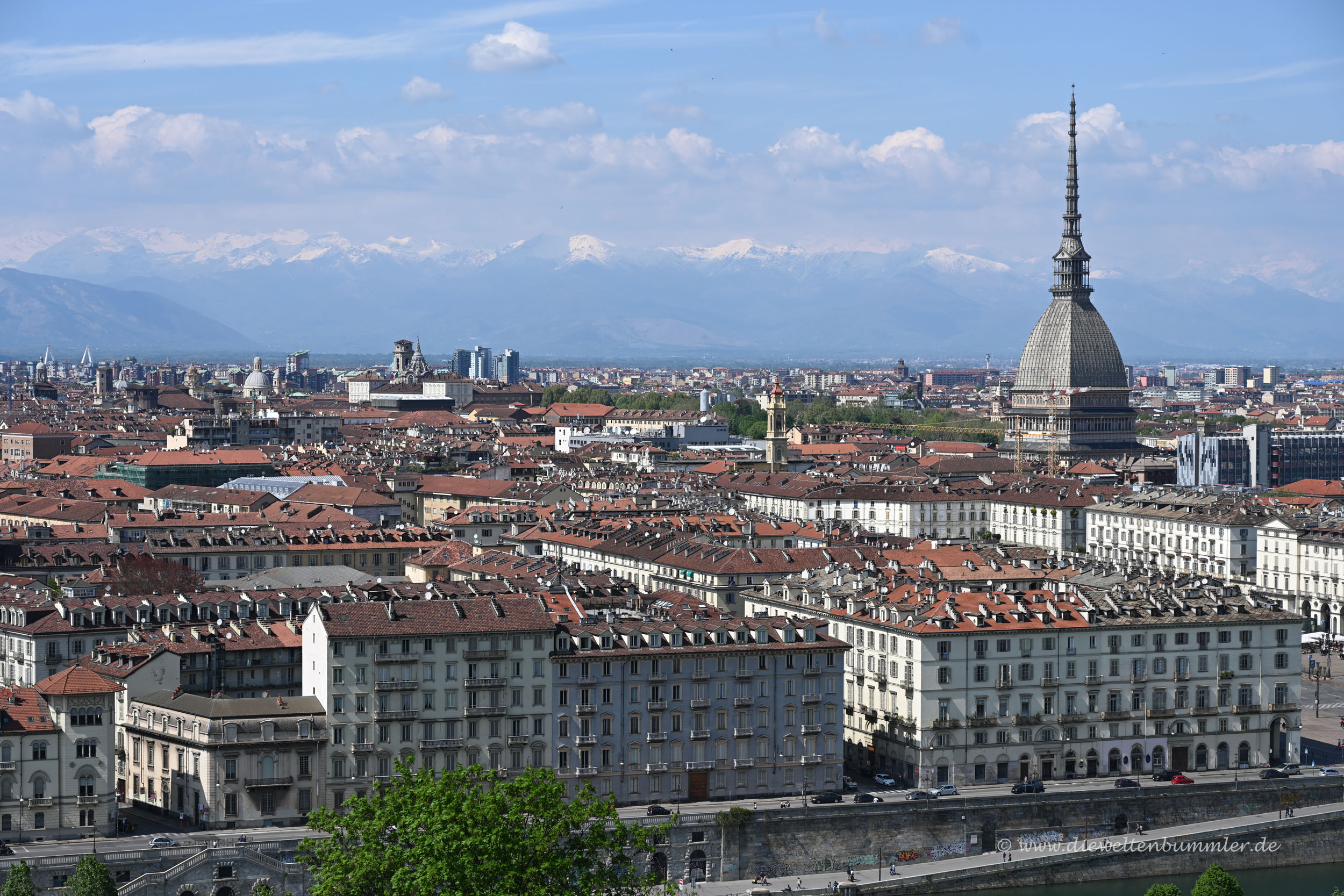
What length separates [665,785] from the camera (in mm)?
55125

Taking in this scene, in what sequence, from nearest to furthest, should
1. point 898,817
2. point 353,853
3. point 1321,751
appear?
point 353,853 → point 898,817 → point 1321,751

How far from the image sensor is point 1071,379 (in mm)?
175000

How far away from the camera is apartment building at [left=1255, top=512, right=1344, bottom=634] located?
91.9 m

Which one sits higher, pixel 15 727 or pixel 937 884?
pixel 15 727

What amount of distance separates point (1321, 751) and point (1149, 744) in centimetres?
590

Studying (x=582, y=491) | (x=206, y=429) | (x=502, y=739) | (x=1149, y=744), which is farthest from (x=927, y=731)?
(x=206, y=429)

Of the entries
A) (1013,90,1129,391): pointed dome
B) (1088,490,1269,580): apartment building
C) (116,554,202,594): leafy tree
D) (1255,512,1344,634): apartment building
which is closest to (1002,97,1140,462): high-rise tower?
(1013,90,1129,391): pointed dome

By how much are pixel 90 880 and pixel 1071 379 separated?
137958 mm

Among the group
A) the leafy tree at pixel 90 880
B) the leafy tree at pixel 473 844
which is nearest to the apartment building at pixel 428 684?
the leafy tree at pixel 90 880

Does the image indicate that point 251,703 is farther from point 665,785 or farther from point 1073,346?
point 1073,346

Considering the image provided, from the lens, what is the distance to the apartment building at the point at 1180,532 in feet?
322

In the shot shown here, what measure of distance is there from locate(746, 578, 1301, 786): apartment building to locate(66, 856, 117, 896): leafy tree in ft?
71.9

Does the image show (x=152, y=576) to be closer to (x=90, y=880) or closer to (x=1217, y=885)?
(x=90, y=880)

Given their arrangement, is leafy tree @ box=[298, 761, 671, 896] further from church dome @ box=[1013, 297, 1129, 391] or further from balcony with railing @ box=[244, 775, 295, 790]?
church dome @ box=[1013, 297, 1129, 391]
